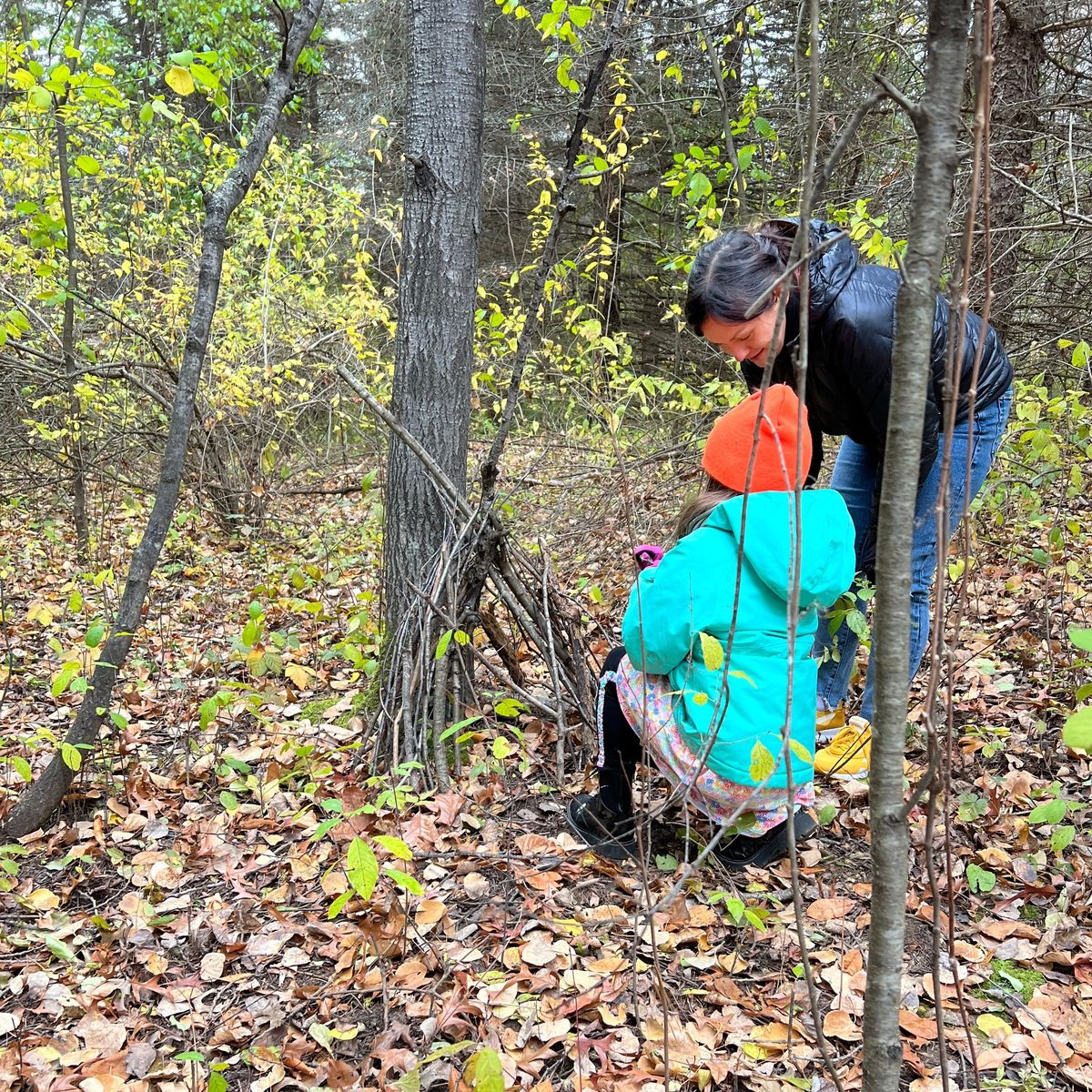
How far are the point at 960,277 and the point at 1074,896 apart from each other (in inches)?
77.6

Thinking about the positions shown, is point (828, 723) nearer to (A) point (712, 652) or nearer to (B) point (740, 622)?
(B) point (740, 622)

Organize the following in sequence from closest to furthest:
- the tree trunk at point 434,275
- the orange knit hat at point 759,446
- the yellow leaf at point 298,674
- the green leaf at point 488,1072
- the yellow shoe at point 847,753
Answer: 1. the green leaf at point 488,1072
2. the orange knit hat at point 759,446
3. the yellow shoe at point 847,753
4. the tree trunk at point 434,275
5. the yellow leaf at point 298,674

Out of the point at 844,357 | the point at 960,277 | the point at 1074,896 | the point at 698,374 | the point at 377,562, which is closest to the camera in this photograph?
the point at 960,277

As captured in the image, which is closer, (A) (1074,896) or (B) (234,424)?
(A) (1074,896)

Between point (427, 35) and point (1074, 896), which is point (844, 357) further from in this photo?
point (427, 35)

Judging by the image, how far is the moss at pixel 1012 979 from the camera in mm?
1933

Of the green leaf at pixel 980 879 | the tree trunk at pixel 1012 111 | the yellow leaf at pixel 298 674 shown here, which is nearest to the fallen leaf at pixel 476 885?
the green leaf at pixel 980 879

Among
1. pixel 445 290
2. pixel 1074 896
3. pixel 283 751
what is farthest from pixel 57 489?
pixel 1074 896

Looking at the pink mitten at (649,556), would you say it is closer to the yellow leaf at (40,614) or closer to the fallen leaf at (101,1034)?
the fallen leaf at (101,1034)

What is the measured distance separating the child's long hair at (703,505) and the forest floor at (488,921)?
0.17 meters

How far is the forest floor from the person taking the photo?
5.98ft

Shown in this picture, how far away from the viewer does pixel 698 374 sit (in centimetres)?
774

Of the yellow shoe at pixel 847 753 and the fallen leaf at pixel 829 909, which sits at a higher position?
the yellow shoe at pixel 847 753

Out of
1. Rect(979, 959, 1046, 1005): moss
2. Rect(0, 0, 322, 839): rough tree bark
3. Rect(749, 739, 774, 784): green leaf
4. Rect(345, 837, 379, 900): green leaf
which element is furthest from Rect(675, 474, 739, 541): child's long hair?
Rect(0, 0, 322, 839): rough tree bark
